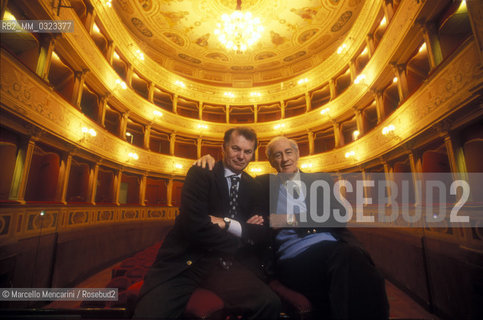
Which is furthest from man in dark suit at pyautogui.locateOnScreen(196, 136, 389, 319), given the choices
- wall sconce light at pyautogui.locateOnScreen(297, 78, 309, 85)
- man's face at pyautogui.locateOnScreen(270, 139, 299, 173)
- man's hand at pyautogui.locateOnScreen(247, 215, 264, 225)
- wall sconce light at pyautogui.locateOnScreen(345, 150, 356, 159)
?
wall sconce light at pyautogui.locateOnScreen(297, 78, 309, 85)

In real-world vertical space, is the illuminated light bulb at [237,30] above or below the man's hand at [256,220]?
above

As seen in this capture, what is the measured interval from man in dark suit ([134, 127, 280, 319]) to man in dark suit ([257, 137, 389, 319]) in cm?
28

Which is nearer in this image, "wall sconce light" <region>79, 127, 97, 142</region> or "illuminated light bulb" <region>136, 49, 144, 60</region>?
"wall sconce light" <region>79, 127, 97, 142</region>

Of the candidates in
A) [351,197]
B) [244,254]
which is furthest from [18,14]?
[351,197]

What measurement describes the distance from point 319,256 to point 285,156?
41.5 inches

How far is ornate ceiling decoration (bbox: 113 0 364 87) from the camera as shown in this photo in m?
11.6

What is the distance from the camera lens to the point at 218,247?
1.79 metres

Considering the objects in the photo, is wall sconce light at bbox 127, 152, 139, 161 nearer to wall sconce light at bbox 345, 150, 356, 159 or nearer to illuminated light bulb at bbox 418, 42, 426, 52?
wall sconce light at bbox 345, 150, 356, 159

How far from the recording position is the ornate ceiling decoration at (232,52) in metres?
11.6

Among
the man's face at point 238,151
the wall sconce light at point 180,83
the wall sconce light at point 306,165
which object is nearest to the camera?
the man's face at point 238,151

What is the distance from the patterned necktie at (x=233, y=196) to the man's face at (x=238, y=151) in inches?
4.1

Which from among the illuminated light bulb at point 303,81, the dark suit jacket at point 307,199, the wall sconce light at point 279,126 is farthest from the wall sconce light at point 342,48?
the dark suit jacket at point 307,199

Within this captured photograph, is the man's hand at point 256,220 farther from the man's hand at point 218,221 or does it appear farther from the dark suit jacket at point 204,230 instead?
the man's hand at point 218,221

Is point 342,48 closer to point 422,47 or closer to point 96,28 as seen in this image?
point 422,47
